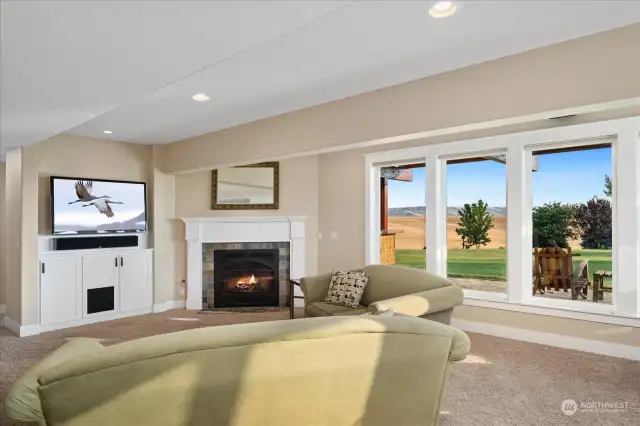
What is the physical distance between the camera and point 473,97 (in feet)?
10.7

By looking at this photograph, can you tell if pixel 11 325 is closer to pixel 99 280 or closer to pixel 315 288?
pixel 99 280

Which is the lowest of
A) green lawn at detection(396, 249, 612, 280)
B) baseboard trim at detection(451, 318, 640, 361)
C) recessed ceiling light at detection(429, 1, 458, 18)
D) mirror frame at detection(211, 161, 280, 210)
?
baseboard trim at detection(451, 318, 640, 361)

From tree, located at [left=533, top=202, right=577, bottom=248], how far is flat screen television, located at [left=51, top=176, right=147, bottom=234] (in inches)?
200

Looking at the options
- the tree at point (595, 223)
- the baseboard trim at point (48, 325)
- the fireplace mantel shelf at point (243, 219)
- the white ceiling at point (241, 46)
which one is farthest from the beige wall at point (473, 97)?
the baseboard trim at point (48, 325)

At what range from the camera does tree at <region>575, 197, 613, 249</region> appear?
4.47 meters

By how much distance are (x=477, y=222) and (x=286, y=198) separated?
2.78 meters

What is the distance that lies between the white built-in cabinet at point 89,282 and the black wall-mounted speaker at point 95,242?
66mm

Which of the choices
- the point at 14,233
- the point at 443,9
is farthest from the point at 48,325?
the point at 443,9

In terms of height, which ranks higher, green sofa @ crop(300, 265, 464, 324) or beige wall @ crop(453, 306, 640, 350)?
green sofa @ crop(300, 265, 464, 324)

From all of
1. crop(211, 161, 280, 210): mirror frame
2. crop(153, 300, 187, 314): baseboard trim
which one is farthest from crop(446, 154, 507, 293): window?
crop(153, 300, 187, 314): baseboard trim

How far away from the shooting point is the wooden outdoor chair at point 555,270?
474 cm

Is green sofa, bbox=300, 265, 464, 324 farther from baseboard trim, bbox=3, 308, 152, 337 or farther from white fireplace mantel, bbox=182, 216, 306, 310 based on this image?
baseboard trim, bbox=3, 308, 152, 337

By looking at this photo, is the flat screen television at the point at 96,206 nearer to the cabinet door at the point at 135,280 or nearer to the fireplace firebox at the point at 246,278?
the cabinet door at the point at 135,280

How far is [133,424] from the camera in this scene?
1.47 m
